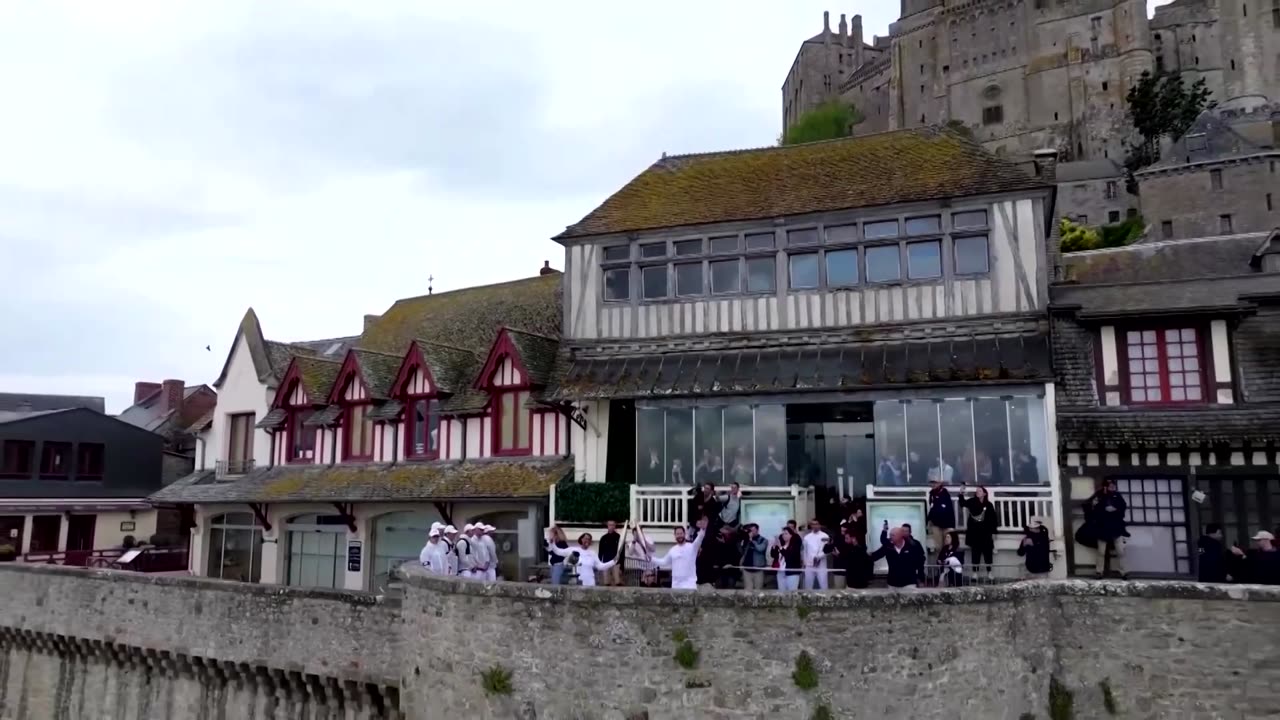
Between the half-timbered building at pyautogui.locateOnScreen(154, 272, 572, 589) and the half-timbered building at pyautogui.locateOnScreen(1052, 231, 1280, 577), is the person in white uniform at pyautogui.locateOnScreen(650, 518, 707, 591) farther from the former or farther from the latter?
the half-timbered building at pyautogui.locateOnScreen(1052, 231, 1280, 577)

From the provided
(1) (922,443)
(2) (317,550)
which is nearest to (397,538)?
(2) (317,550)

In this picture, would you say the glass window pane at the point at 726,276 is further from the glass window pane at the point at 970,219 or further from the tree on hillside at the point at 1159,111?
the tree on hillside at the point at 1159,111

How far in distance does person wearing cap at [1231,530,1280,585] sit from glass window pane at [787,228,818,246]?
8313 mm

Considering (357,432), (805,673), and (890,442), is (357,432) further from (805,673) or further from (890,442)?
(805,673)

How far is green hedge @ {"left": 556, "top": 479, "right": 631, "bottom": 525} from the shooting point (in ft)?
55.4

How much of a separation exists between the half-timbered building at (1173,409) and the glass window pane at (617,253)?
788 centimetres

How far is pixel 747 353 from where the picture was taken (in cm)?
1711

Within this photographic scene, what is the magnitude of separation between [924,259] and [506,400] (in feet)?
29.6

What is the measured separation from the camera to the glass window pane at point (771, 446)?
16.2 metres

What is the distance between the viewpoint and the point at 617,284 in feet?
60.4

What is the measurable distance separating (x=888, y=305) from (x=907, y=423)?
2269 millimetres

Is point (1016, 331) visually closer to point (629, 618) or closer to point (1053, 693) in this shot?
point (1053, 693)

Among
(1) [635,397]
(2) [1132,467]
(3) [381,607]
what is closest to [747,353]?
(1) [635,397]

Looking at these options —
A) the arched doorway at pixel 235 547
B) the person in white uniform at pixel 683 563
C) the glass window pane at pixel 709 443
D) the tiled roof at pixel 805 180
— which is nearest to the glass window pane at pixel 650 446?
the glass window pane at pixel 709 443
